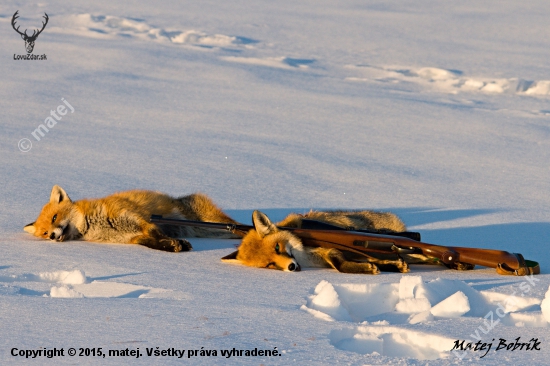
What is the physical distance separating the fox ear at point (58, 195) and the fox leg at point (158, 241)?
76 centimetres

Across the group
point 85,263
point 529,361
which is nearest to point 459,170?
point 85,263

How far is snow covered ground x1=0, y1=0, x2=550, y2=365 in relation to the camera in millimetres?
3850

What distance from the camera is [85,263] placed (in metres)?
5.48

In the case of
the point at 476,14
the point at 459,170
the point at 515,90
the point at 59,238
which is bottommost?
the point at 59,238

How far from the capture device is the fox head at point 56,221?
21.1 ft

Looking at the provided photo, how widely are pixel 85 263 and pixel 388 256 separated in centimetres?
236

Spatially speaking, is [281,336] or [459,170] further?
[459,170]

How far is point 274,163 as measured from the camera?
348 inches

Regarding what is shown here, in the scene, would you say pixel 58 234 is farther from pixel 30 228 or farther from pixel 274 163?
pixel 274 163

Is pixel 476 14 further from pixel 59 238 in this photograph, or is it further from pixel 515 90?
pixel 59 238

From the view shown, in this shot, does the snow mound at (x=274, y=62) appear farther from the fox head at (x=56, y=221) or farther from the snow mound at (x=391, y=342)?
the snow mound at (x=391, y=342)

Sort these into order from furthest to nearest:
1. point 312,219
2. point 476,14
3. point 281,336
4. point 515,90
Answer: point 476,14
point 515,90
point 312,219
point 281,336

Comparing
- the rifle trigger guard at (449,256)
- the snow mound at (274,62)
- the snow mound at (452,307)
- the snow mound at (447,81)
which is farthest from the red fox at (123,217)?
the snow mound at (274,62)

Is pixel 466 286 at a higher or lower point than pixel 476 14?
lower
